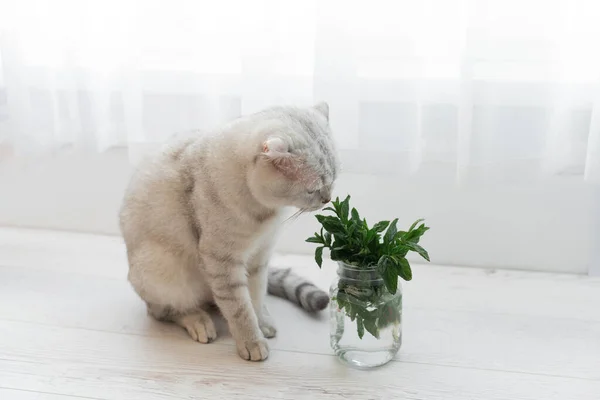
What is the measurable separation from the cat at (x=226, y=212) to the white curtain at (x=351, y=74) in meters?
0.34

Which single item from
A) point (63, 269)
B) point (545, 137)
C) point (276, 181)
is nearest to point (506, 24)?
point (545, 137)

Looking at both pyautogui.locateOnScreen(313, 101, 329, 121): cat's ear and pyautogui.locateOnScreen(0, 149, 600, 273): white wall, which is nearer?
pyautogui.locateOnScreen(313, 101, 329, 121): cat's ear

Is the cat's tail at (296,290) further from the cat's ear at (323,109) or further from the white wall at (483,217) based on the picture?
the cat's ear at (323,109)

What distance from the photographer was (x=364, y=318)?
1381 mm

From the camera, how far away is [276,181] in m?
1.30

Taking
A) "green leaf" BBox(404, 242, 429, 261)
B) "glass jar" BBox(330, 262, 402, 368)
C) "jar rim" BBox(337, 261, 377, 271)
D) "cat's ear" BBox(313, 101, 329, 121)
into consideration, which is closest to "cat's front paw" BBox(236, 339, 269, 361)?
"glass jar" BBox(330, 262, 402, 368)

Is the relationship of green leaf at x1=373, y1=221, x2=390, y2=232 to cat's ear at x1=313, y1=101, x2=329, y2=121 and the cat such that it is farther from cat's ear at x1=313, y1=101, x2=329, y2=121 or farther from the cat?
cat's ear at x1=313, y1=101, x2=329, y2=121

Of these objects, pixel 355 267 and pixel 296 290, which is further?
pixel 296 290

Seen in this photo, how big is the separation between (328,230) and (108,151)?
922mm

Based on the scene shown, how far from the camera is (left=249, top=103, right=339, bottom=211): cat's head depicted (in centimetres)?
127

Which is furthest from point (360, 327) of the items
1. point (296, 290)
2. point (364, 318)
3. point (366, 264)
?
point (296, 290)

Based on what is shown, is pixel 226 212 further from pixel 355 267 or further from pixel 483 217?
pixel 483 217

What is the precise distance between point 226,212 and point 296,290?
38 cm

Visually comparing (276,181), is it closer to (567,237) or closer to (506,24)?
(506,24)
